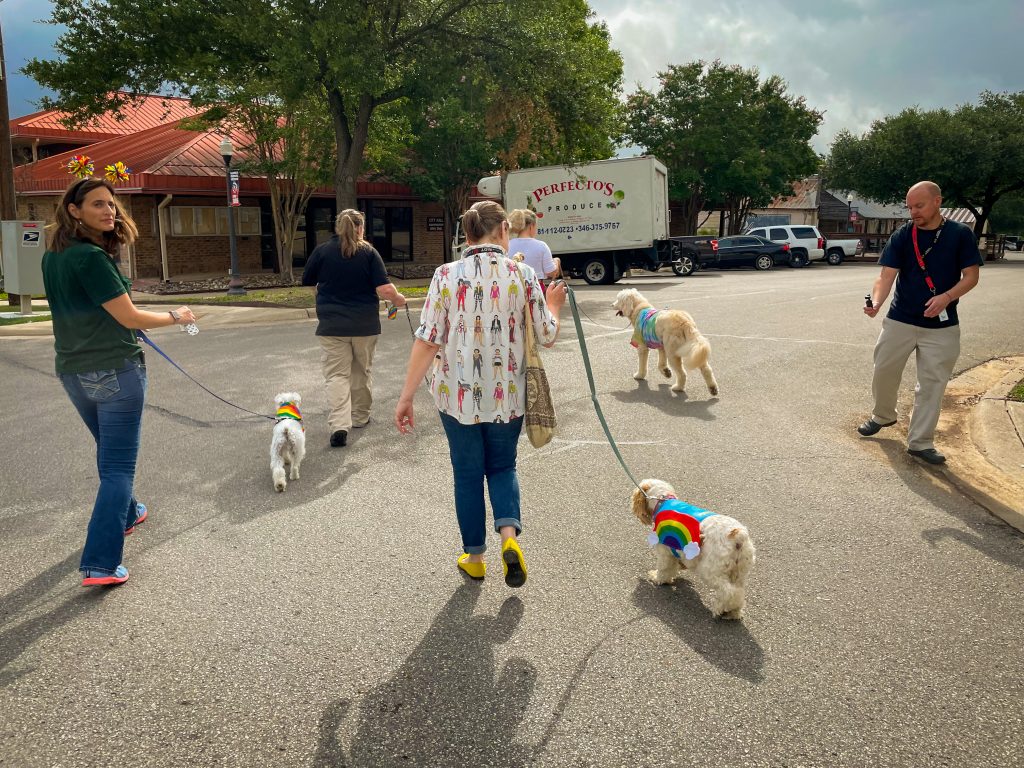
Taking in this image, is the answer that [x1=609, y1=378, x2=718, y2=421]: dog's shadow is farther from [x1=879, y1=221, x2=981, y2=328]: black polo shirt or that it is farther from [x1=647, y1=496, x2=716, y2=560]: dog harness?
[x1=647, y1=496, x2=716, y2=560]: dog harness

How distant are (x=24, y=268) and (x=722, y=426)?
44.7 ft

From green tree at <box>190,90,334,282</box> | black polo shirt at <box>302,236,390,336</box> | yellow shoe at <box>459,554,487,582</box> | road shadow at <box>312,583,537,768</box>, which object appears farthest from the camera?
green tree at <box>190,90,334,282</box>

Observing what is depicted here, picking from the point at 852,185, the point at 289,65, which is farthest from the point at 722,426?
the point at 852,185

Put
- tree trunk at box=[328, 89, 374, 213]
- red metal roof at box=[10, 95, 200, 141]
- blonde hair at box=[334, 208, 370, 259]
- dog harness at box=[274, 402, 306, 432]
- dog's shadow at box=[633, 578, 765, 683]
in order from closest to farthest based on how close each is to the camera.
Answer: dog's shadow at box=[633, 578, 765, 683] → dog harness at box=[274, 402, 306, 432] → blonde hair at box=[334, 208, 370, 259] → tree trunk at box=[328, 89, 374, 213] → red metal roof at box=[10, 95, 200, 141]

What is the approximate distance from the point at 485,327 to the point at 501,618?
1.32 metres

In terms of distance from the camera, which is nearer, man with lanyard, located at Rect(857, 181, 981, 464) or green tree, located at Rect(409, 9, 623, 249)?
Result: man with lanyard, located at Rect(857, 181, 981, 464)

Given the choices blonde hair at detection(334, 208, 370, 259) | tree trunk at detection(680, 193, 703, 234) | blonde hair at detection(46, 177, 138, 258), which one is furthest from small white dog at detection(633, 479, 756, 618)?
tree trunk at detection(680, 193, 703, 234)

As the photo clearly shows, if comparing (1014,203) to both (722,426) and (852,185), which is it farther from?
(722,426)

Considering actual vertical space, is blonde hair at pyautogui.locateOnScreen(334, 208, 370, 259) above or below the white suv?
below

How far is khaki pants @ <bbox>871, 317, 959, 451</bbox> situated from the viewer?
19.7ft

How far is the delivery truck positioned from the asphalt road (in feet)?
54.3

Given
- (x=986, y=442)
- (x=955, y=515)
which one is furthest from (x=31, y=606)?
(x=986, y=442)

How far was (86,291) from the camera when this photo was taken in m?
3.59

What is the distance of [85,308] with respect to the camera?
3.67 metres
